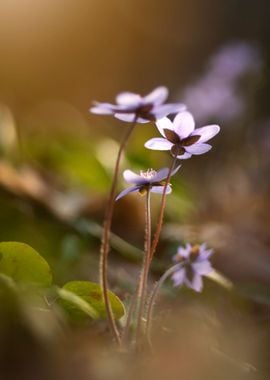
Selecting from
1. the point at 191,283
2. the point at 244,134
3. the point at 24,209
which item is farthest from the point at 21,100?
the point at 191,283

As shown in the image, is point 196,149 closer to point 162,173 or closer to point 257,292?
point 162,173

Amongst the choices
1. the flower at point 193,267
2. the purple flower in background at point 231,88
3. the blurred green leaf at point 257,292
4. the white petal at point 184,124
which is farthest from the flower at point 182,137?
the purple flower in background at point 231,88

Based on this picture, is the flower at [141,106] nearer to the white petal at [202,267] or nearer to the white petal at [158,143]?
the white petal at [158,143]

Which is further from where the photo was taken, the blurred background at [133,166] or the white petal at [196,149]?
the blurred background at [133,166]

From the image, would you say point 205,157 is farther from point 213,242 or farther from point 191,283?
point 191,283

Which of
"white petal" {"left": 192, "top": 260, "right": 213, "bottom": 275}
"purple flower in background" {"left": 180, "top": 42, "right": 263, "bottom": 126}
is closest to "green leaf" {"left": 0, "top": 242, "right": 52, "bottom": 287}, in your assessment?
"white petal" {"left": 192, "top": 260, "right": 213, "bottom": 275}
